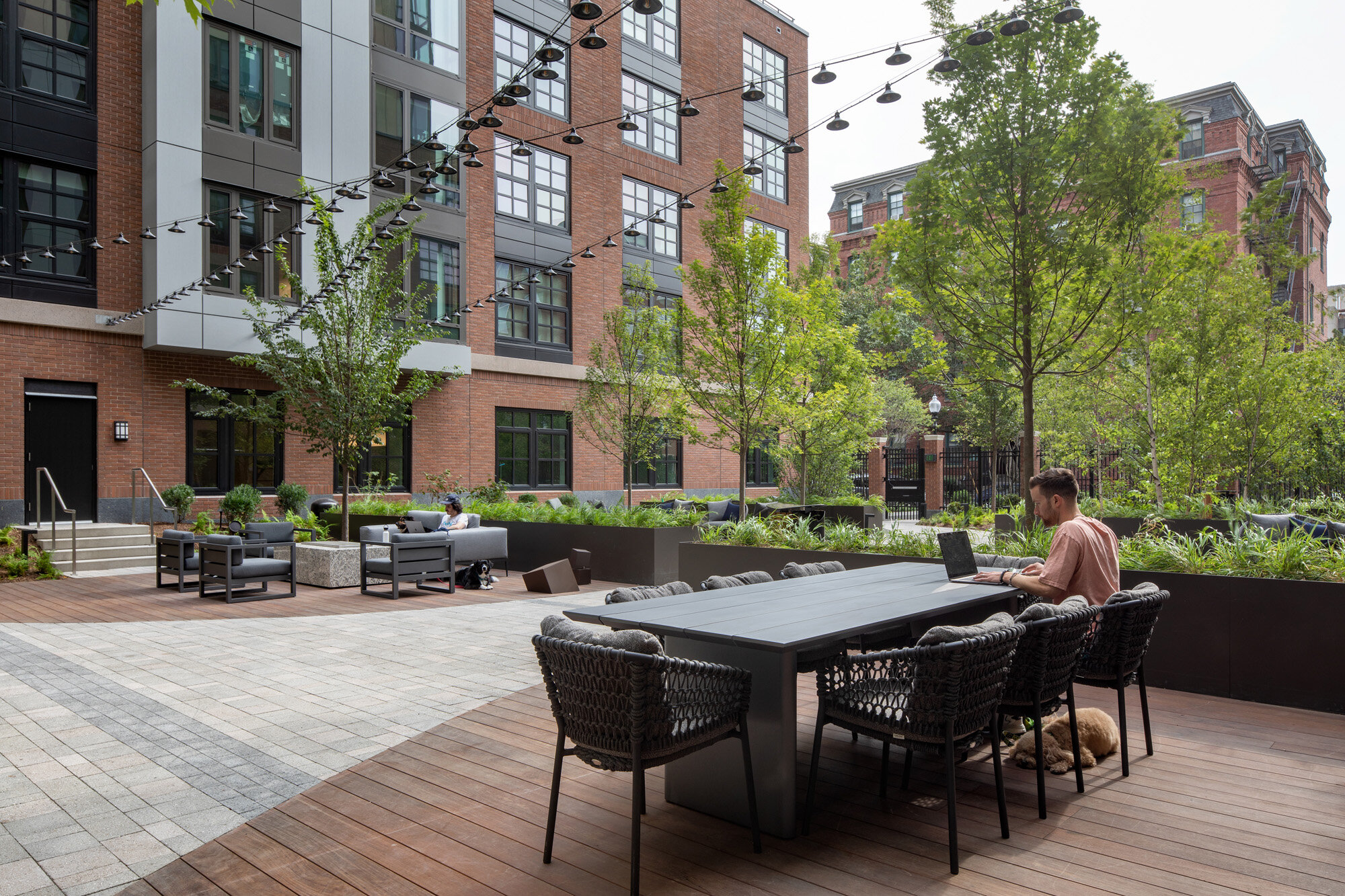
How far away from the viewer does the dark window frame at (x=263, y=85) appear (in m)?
16.7

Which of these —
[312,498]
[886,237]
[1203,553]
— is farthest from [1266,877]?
[312,498]

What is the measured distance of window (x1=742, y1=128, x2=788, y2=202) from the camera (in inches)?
1158

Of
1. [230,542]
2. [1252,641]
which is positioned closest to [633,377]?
[230,542]

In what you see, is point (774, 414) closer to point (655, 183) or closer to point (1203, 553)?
point (1203, 553)

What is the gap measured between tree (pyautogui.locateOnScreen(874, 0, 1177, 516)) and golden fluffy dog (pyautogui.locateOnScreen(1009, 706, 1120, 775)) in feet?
14.6

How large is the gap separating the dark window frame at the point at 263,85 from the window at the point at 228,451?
17.5 feet

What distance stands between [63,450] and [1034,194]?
1698 cm

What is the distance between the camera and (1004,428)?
22516mm

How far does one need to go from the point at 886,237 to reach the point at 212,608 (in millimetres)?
9158

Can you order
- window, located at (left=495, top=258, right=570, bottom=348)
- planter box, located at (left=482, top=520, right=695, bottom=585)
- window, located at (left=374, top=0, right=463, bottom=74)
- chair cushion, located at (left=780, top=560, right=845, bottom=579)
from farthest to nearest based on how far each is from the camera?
window, located at (left=495, top=258, right=570, bottom=348) → window, located at (left=374, top=0, right=463, bottom=74) → planter box, located at (left=482, top=520, right=695, bottom=585) → chair cushion, located at (left=780, top=560, right=845, bottom=579)

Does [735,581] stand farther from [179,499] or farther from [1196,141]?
[1196,141]

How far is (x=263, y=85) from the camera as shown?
57.3 feet

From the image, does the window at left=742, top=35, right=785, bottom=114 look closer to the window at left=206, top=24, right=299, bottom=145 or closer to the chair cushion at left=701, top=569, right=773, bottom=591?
the window at left=206, top=24, right=299, bottom=145

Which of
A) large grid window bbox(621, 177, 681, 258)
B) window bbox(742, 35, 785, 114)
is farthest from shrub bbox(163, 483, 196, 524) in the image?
window bbox(742, 35, 785, 114)
